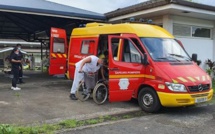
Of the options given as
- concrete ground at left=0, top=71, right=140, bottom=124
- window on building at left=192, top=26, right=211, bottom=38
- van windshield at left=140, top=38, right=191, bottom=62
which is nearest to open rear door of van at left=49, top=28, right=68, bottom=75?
concrete ground at left=0, top=71, right=140, bottom=124

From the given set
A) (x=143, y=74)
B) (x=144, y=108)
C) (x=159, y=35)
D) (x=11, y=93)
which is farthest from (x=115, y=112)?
(x=11, y=93)

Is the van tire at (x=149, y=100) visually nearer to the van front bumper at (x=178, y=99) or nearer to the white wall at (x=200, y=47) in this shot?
the van front bumper at (x=178, y=99)

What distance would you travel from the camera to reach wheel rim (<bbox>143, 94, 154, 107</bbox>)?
7625mm

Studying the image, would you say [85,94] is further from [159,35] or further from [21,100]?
[159,35]

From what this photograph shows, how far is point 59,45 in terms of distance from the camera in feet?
40.2

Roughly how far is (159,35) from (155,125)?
318 centimetres

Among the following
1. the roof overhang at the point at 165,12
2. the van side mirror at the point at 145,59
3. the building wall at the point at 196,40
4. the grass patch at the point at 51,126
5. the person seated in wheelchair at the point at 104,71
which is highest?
the roof overhang at the point at 165,12

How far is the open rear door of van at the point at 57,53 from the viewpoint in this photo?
11766mm

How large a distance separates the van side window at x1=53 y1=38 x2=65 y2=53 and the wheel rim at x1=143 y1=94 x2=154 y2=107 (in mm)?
5582

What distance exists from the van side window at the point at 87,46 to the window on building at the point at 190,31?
4605 millimetres

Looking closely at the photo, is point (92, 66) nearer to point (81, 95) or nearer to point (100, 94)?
point (100, 94)

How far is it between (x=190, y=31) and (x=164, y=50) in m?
5.89

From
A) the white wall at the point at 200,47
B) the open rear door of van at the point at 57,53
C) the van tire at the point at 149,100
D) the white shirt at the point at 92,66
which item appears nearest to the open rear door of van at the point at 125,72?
the van tire at the point at 149,100

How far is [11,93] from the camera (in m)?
10.3
